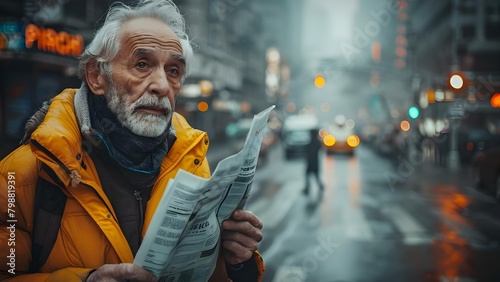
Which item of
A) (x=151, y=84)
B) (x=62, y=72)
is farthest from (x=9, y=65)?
(x=151, y=84)

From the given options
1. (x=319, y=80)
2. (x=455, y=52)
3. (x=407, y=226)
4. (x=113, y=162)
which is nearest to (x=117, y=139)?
(x=113, y=162)

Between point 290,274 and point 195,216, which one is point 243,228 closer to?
point 195,216

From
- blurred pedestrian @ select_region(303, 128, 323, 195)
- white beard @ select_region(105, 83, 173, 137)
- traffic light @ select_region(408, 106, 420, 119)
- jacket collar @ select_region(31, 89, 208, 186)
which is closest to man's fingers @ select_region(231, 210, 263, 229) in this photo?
jacket collar @ select_region(31, 89, 208, 186)

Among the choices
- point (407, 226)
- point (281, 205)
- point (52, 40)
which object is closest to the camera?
point (407, 226)

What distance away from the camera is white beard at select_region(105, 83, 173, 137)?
1.99 metres

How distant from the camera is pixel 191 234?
69.7 inches

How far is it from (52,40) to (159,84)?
701 inches

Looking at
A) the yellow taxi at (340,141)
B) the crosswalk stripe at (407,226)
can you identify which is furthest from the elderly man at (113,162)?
the yellow taxi at (340,141)

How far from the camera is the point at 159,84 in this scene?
1.99 m

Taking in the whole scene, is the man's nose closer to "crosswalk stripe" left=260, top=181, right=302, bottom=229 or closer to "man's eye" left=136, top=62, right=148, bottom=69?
"man's eye" left=136, top=62, right=148, bottom=69

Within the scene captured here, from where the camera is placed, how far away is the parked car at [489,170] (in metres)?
12.8

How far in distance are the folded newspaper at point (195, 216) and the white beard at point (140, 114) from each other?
1.38 ft

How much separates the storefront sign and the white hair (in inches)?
625

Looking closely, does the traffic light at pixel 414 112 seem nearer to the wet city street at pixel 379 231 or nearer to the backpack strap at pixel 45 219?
the wet city street at pixel 379 231
